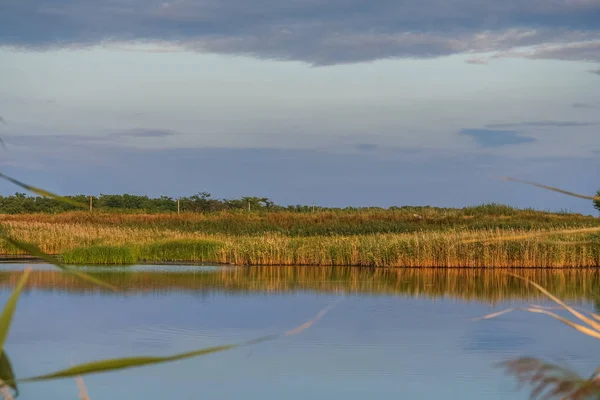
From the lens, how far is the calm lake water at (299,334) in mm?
10078

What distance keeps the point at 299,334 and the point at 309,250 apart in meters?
9.20

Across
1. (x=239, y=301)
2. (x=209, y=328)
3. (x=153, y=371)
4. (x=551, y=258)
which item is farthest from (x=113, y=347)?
(x=551, y=258)

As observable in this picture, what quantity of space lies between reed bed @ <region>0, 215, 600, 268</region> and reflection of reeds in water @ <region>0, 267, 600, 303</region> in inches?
12.3

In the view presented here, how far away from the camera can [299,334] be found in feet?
46.2

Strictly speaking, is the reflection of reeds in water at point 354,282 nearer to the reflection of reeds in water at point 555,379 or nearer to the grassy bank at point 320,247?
the grassy bank at point 320,247

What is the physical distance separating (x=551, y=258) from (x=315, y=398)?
12.9 m

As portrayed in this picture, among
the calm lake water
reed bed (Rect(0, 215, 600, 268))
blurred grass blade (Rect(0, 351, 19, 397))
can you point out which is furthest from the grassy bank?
blurred grass blade (Rect(0, 351, 19, 397))

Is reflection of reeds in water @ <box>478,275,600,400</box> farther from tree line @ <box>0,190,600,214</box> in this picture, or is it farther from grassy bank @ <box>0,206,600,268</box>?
tree line @ <box>0,190,600,214</box>

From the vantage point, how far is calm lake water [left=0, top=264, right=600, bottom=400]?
10078 mm

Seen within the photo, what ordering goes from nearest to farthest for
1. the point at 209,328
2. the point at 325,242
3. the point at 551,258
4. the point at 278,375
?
the point at 278,375
the point at 209,328
the point at 551,258
the point at 325,242

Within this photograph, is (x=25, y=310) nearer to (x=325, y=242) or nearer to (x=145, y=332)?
(x=145, y=332)

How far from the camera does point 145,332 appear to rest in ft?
44.0

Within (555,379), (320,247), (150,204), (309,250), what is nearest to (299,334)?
(309,250)

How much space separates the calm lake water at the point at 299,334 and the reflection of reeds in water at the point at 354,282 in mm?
49
